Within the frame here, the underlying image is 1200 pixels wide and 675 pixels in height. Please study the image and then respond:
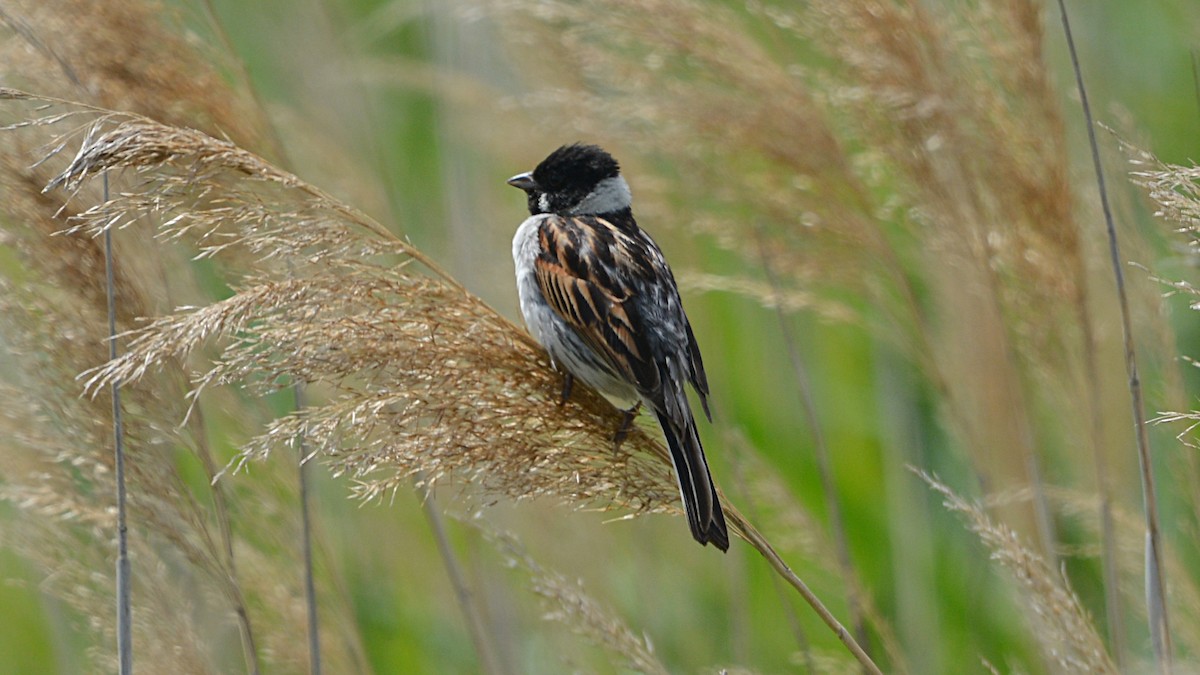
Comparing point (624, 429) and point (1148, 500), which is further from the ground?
point (624, 429)

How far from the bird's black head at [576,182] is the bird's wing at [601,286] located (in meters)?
0.40

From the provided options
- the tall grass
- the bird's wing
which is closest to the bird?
the bird's wing

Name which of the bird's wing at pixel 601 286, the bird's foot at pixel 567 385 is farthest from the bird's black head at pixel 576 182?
the bird's foot at pixel 567 385

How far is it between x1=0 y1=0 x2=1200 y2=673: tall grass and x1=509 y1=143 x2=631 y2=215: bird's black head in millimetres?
146

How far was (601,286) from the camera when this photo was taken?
2.76 meters

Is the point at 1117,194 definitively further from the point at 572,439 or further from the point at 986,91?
the point at 572,439

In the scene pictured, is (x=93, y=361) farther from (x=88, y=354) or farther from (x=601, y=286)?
(x=601, y=286)

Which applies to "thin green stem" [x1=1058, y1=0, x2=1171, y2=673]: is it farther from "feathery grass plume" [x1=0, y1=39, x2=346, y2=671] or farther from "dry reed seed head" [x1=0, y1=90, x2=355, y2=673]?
"feathery grass plume" [x1=0, y1=39, x2=346, y2=671]

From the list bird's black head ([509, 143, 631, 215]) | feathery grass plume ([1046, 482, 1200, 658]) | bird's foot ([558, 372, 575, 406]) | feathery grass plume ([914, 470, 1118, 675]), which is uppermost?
bird's black head ([509, 143, 631, 215])

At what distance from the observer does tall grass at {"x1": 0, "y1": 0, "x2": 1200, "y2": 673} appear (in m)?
2.12

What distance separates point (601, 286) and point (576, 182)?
2.28 ft

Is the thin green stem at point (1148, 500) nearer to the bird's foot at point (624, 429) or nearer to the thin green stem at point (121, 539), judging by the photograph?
the bird's foot at point (624, 429)

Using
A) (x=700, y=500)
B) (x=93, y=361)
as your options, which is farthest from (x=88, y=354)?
(x=700, y=500)

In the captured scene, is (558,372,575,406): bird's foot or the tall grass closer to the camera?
the tall grass
